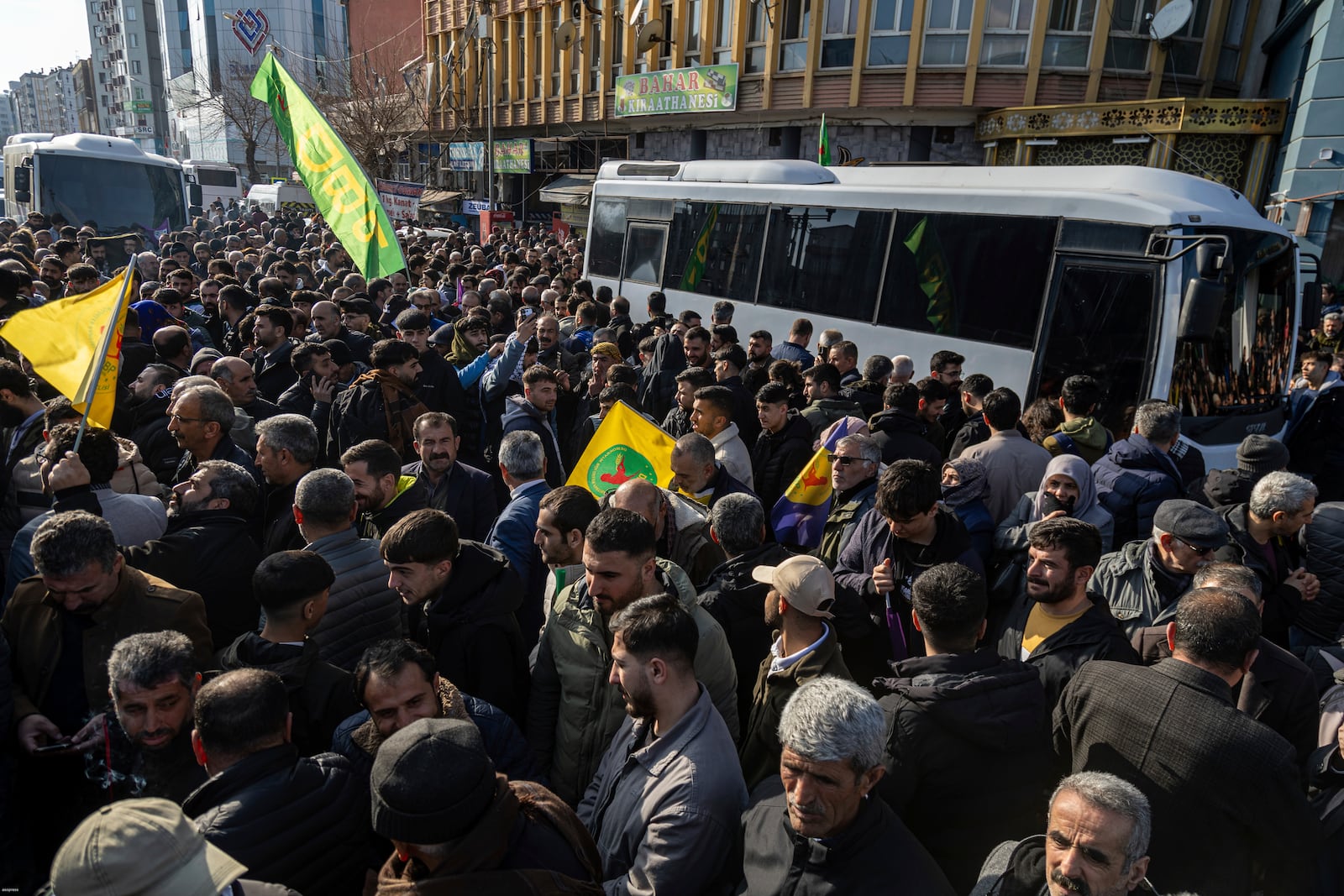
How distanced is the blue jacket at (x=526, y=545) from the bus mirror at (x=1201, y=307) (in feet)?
17.7

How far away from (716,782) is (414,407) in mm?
4342

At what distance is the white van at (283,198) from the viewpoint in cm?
3378

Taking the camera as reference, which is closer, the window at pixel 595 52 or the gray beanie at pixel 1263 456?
the gray beanie at pixel 1263 456

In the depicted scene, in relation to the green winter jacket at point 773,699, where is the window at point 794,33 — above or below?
above

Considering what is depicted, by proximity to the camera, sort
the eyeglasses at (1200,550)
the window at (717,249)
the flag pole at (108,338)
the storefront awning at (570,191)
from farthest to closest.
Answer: the storefront awning at (570,191) → the window at (717,249) → the flag pole at (108,338) → the eyeglasses at (1200,550)

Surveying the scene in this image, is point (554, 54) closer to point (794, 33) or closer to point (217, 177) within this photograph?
point (794, 33)

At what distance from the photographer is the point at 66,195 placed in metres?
18.5

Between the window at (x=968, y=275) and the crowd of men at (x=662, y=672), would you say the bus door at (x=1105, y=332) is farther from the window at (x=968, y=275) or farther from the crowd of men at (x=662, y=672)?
the crowd of men at (x=662, y=672)

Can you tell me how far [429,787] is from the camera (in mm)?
1895

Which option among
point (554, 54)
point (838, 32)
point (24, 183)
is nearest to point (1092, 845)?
point (24, 183)

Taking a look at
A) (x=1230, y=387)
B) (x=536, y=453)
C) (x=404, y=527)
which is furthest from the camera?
(x=1230, y=387)

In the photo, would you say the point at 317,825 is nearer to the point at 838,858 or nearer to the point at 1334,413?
the point at 838,858

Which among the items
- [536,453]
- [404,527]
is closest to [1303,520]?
[536,453]

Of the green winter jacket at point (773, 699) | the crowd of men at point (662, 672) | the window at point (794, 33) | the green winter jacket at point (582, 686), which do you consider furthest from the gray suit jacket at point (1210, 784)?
the window at point (794, 33)
